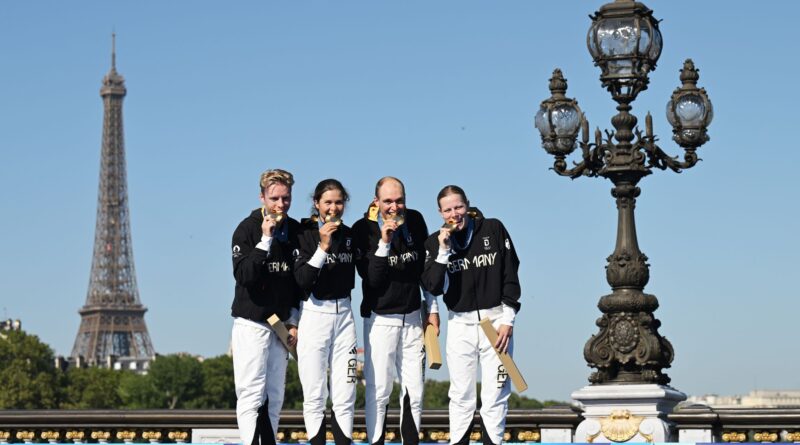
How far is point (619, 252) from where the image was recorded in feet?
64.5

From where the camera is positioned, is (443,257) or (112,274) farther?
Result: (112,274)

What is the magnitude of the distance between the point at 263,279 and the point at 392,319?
1.07m

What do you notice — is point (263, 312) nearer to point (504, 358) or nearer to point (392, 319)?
point (392, 319)

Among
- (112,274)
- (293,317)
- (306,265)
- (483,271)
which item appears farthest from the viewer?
(112,274)

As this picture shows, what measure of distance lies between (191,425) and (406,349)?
23.7 ft

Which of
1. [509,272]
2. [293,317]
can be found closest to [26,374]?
[293,317]

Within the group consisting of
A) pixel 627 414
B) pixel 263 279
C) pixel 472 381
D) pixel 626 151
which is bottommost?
pixel 627 414

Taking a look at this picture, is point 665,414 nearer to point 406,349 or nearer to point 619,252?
point 619,252

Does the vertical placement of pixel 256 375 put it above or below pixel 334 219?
below

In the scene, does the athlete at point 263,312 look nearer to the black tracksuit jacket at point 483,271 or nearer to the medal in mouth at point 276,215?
the medal in mouth at point 276,215

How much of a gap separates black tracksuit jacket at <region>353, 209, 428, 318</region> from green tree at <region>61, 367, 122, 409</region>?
106277 millimetres

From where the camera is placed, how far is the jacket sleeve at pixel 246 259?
1369 centimetres

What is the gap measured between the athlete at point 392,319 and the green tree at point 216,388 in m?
113

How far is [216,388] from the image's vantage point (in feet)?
420
